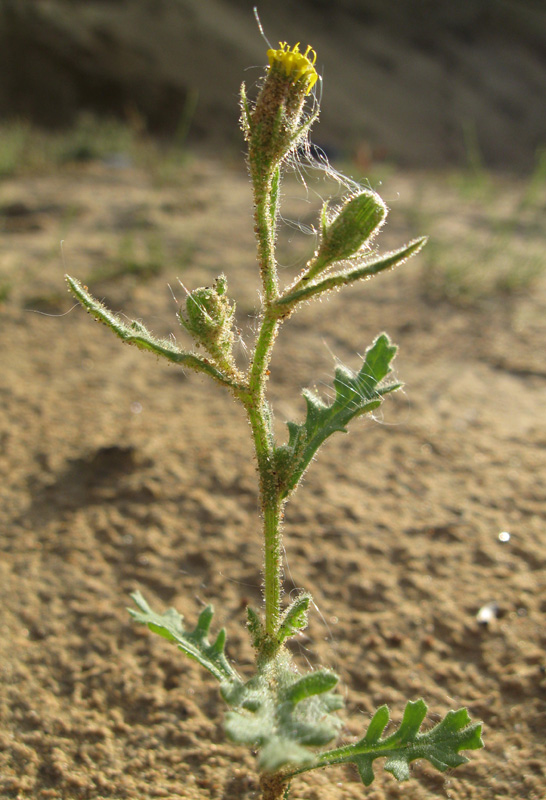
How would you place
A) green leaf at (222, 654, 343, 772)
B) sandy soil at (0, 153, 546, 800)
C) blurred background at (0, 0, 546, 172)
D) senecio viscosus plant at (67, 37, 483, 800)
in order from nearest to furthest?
green leaf at (222, 654, 343, 772) < senecio viscosus plant at (67, 37, 483, 800) < sandy soil at (0, 153, 546, 800) < blurred background at (0, 0, 546, 172)

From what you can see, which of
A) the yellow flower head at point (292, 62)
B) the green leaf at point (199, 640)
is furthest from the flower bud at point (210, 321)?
the green leaf at point (199, 640)

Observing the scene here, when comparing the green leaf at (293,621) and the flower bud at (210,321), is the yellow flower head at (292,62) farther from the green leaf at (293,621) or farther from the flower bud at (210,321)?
the green leaf at (293,621)

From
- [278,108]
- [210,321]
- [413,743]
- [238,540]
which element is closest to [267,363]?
[210,321]

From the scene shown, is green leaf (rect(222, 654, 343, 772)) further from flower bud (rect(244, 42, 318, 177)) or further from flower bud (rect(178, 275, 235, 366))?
flower bud (rect(244, 42, 318, 177))

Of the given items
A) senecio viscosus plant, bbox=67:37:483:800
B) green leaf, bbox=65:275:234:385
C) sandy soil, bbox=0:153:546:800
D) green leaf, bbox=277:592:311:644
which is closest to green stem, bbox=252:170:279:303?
senecio viscosus plant, bbox=67:37:483:800

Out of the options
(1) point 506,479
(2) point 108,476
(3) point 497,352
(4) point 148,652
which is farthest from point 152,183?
(4) point 148,652

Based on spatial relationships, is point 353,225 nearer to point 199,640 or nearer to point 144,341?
Answer: point 144,341
